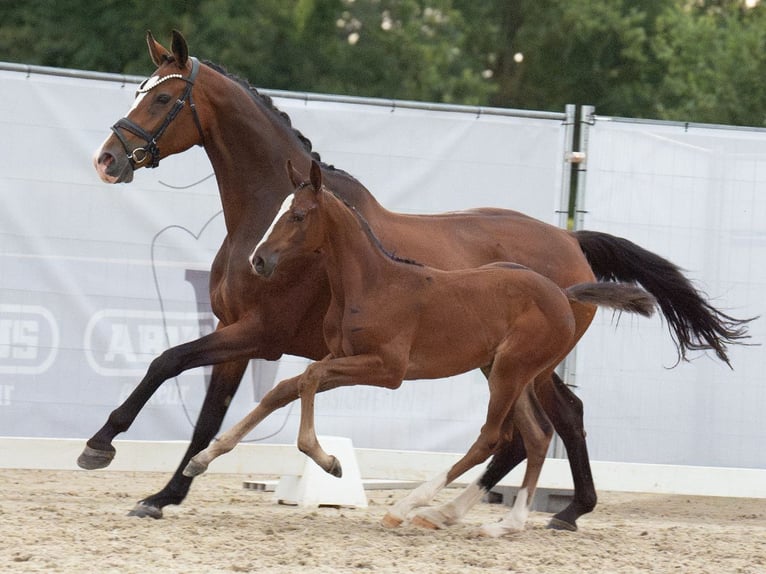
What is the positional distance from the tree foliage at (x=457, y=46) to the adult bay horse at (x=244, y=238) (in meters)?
13.5

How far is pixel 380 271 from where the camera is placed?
514cm

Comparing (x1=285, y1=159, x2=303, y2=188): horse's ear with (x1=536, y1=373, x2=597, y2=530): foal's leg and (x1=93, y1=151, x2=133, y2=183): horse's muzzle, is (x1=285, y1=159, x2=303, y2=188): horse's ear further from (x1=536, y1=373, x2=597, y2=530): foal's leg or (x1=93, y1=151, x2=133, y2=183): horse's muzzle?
(x1=536, y1=373, x2=597, y2=530): foal's leg

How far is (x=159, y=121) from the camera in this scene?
5.41 metres

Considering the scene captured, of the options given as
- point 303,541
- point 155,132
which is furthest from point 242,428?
point 155,132

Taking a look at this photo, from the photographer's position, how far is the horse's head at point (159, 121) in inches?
209

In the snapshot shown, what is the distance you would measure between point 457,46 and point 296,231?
72.0 feet

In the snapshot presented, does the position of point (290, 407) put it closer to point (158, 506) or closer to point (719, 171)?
point (158, 506)

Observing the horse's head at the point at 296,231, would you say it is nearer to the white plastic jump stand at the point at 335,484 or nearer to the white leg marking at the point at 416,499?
the white leg marking at the point at 416,499

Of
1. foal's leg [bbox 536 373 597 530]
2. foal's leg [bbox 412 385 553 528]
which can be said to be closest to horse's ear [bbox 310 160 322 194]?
foal's leg [bbox 412 385 553 528]

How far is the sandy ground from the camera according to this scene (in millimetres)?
4375

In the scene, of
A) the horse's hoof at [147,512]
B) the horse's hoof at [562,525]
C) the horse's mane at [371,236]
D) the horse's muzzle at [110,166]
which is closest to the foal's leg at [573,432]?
the horse's hoof at [562,525]

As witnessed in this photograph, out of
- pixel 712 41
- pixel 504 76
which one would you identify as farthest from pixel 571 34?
pixel 712 41

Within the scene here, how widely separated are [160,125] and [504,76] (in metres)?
22.7

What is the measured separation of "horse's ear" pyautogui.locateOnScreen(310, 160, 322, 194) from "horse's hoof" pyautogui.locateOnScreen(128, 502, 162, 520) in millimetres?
1593
